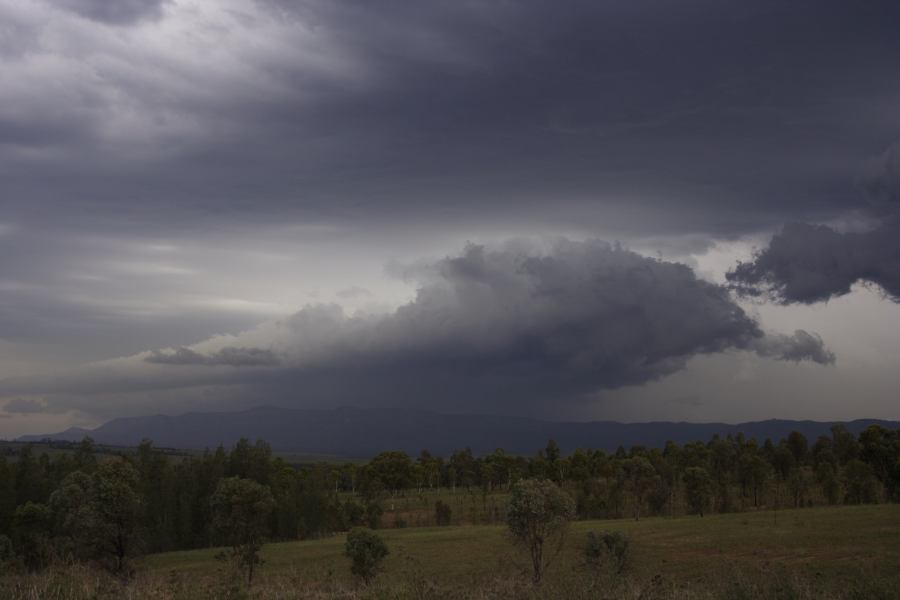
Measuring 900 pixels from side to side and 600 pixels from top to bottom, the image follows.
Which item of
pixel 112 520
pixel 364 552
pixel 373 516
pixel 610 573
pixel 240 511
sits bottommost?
pixel 373 516

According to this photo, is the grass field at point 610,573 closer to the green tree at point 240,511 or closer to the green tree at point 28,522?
the green tree at point 240,511

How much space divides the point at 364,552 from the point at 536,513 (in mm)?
13305

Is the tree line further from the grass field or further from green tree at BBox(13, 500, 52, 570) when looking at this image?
the grass field

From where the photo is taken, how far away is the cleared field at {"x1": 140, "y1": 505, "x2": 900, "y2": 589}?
158 feet

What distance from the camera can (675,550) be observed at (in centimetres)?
6022

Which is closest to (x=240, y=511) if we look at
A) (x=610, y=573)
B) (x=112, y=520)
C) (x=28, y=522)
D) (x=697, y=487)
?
(x=112, y=520)

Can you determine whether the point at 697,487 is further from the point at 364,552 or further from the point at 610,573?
the point at 610,573

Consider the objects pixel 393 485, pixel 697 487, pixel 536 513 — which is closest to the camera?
pixel 536 513

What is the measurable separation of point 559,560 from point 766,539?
1987 cm

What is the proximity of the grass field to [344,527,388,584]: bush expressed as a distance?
178 cm

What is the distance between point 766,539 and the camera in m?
60.2

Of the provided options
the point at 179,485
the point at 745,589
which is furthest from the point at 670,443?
the point at 745,589

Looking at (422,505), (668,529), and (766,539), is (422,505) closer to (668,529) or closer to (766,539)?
(668,529)

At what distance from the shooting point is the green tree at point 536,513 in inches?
1547
